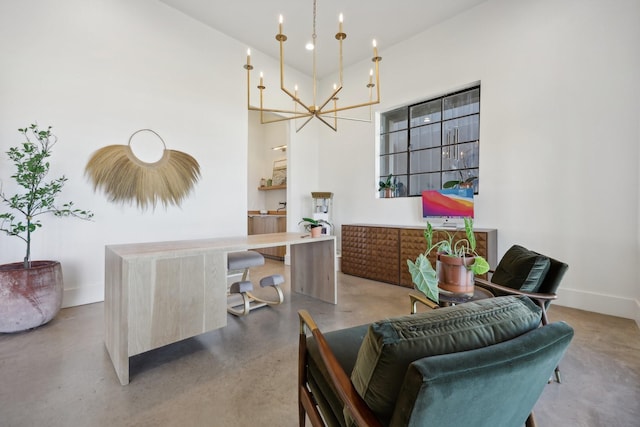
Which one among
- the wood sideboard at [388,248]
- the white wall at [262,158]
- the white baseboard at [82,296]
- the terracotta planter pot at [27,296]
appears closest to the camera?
the terracotta planter pot at [27,296]

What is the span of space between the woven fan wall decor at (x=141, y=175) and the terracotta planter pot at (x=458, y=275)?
341 cm

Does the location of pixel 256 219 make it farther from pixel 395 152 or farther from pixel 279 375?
pixel 279 375

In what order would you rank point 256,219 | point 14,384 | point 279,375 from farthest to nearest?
point 256,219 → point 279,375 → point 14,384

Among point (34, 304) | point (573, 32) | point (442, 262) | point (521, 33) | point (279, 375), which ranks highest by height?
point (521, 33)

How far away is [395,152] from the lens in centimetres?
451

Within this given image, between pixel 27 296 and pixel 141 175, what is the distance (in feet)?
5.26

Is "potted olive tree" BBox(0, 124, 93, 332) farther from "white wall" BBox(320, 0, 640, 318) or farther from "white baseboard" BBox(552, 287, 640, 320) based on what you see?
"white baseboard" BBox(552, 287, 640, 320)

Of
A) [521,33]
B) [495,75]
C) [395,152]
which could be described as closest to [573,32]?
[521,33]

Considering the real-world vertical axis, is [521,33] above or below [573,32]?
above

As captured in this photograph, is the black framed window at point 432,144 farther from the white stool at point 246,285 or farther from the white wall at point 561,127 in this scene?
the white stool at point 246,285

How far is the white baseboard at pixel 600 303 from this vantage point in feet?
8.45

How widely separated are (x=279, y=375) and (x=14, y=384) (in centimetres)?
160

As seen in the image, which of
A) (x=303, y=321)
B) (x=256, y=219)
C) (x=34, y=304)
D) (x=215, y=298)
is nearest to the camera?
(x=303, y=321)

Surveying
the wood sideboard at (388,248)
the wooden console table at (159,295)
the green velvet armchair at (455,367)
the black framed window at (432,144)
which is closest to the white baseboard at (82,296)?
the wooden console table at (159,295)
